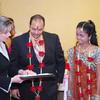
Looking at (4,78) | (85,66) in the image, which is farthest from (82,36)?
(4,78)

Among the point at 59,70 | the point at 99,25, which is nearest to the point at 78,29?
the point at 59,70

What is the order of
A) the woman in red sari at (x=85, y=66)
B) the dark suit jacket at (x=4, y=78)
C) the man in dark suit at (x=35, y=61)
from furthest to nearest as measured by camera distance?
1. the man in dark suit at (x=35, y=61)
2. the woman in red sari at (x=85, y=66)
3. the dark suit jacket at (x=4, y=78)

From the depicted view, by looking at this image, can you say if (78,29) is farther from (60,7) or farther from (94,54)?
(60,7)

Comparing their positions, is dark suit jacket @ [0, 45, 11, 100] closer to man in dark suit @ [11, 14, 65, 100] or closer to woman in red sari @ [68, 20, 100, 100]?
man in dark suit @ [11, 14, 65, 100]

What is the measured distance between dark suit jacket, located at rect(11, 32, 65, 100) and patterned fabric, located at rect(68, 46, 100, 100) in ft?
0.64

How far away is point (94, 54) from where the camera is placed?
2.81m

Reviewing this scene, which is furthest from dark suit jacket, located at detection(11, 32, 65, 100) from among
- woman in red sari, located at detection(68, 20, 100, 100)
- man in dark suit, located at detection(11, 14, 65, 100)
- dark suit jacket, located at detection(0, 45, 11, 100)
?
dark suit jacket, located at detection(0, 45, 11, 100)

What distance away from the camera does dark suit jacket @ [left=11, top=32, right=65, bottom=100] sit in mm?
3014

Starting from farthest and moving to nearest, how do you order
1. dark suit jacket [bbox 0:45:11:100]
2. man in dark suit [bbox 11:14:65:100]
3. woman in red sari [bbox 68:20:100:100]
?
man in dark suit [bbox 11:14:65:100] → woman in red sari [bbox 68:20:100:100] → dark suit jacket [bbox 0:45:11:100]

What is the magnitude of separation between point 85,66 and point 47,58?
0.41 m

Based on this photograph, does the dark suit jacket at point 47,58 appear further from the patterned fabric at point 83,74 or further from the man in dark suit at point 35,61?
the patterned fabric at point 83,74

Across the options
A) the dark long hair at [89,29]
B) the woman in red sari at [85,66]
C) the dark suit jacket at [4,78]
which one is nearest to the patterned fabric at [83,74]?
the woman in red sari at [85,66]

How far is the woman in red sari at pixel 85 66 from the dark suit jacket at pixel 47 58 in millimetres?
191

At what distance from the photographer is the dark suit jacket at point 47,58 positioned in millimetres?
3014
